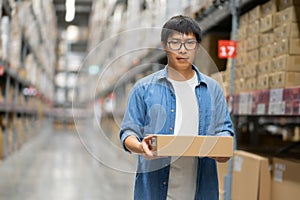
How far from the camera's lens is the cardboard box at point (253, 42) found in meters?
3.53

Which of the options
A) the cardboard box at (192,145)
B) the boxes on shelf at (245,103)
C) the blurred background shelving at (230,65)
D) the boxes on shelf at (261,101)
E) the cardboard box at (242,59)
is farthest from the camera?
the cardboard box at (242,59)

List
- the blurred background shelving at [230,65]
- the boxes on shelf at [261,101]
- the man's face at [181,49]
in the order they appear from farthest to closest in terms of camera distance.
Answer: the boxes on shelf at [261,101] < the blurred background shelving at [230,65] < the man's face at [181,49]

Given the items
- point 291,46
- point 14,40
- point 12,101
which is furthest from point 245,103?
point 12,101

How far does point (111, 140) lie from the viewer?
2.00 m

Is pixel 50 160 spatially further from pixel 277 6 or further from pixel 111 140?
pixel 111 140

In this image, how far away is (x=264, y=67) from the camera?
3.39 metres

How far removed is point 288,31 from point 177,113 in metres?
1.50

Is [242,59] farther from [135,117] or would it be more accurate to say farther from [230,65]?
[135,117]

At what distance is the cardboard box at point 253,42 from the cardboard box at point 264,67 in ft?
0.46

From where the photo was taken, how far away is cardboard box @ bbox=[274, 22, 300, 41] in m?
3.02

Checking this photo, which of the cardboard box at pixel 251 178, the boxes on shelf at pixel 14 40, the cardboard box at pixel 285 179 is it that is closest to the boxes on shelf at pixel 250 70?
the cardboard box at pixel 251 178

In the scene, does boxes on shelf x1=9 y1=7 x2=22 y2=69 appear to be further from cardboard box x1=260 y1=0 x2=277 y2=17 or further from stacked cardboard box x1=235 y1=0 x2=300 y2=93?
cardboard box x1=260 y1=0 x2=277 y2=17

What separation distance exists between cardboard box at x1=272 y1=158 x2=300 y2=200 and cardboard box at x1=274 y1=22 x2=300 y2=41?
755 millimetres

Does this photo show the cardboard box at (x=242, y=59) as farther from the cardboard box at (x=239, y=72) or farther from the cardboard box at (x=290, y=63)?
the cardboard box at (x=290, y=63)
